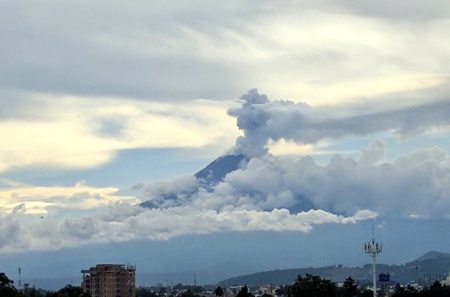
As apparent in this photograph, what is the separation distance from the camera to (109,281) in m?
180

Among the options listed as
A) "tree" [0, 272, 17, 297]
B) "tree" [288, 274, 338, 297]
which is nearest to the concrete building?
"tree" [288, 274, 338, 297]

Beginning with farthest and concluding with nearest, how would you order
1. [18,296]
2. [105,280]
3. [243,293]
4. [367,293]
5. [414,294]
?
[105,280], [367,293], [414,294], [243,293], [18,296]

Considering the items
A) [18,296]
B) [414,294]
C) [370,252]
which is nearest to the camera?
[18,296]

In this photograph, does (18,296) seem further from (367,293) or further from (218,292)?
(367,293)

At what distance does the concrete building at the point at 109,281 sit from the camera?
178 m

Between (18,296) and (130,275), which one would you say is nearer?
(18,296)

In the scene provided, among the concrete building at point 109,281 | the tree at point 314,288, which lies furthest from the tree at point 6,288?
the concrete building at point 109,281

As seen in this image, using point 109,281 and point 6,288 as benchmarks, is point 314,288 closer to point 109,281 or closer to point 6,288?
point 6,288

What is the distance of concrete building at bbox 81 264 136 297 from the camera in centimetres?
17850

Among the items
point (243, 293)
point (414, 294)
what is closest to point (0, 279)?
point (243, 293)

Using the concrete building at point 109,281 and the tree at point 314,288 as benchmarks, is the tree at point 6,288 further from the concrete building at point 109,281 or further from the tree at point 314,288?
the concrete building at point 109,281

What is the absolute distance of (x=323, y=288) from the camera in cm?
12275

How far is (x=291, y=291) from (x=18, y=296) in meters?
49.4

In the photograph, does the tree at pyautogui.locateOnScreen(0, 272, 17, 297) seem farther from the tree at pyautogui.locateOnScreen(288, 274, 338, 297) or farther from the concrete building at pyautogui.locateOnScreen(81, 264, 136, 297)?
the concrete building at pyautogui.locateOnScreen(81, 264, 136, 297)
